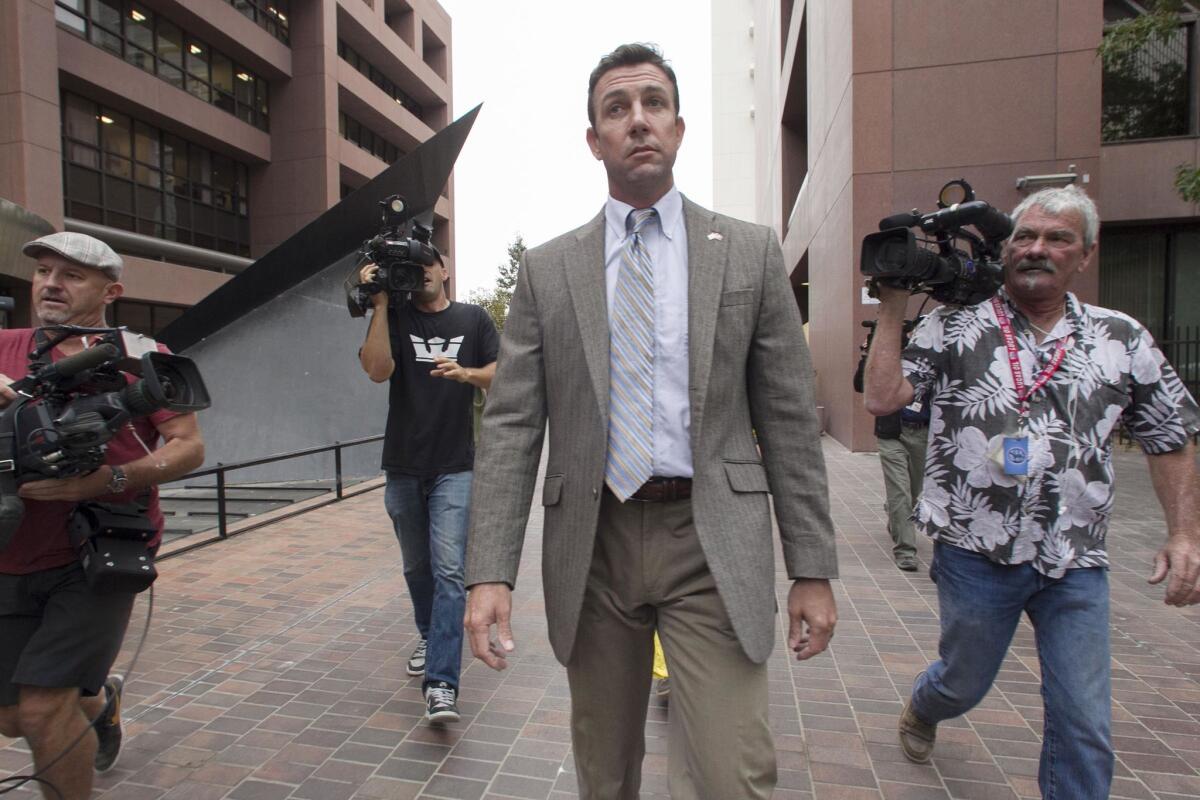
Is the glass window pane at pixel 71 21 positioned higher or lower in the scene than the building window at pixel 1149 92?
higher

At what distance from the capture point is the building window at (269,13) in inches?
1031

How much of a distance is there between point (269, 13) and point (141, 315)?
12288 mm

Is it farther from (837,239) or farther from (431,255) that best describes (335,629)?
(837,239)

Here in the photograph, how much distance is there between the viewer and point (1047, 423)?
2350 millimetres

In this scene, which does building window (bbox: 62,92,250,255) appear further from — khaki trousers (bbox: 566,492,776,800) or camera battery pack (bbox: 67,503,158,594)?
khaki trousers (bbox: 566,492,776,800)

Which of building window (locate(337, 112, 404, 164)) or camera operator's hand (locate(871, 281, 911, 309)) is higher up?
building window (locate(337, 112, 404, 164))

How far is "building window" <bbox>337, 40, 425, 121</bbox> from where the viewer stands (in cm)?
3350

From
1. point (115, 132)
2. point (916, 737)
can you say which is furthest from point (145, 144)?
point (916, 737)

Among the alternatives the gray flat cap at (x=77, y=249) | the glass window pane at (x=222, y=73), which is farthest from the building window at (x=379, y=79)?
the gray flat cap at (x=77, y=249)

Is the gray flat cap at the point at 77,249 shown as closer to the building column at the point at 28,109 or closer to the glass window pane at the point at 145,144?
the building column at the point at 28,109

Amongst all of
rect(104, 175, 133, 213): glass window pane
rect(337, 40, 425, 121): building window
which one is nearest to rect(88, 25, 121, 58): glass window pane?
rect(104, 175, 133, 213): glass window pane

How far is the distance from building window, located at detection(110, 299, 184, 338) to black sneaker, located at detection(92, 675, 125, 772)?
21110 millimetres

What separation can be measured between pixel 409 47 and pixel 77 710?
40.5 metres

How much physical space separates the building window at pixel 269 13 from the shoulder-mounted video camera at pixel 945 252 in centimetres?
2925
